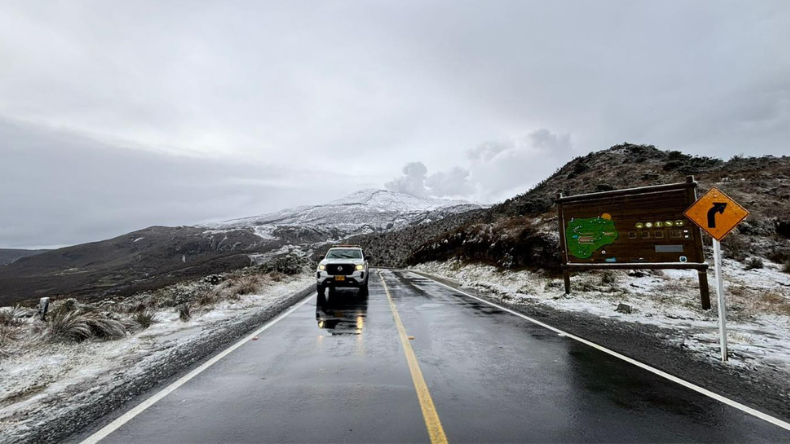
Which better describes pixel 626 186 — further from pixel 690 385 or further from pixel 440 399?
pixel 440 399

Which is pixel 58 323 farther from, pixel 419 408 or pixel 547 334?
pixel 547 334

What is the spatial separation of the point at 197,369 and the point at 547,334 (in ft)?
21.4

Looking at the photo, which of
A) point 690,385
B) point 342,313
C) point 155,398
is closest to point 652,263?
point 690,385

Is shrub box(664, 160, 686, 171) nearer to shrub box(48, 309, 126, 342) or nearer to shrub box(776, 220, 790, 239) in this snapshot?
shrub box(776, 220, 790, 239)

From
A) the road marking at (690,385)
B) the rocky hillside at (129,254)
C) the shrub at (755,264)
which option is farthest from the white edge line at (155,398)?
the rocky hillside at (129,254)

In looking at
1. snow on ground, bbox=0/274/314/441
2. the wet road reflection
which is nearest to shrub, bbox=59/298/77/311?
snow on ground, bbox=0/274/314/441

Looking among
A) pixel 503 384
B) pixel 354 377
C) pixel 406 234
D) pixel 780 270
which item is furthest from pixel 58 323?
pixel 406 234

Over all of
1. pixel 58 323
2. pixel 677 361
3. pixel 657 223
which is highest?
pixel 657 223

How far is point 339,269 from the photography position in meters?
14.3

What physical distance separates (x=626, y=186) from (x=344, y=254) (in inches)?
790

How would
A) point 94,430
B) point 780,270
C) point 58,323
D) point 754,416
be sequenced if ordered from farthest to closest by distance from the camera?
point 780,270, point 58,323, point 754,416, point 94,430

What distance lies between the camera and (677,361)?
5.87 m

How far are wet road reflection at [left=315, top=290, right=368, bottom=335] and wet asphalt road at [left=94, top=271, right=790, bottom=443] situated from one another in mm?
1090

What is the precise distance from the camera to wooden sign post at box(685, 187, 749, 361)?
610 cm
